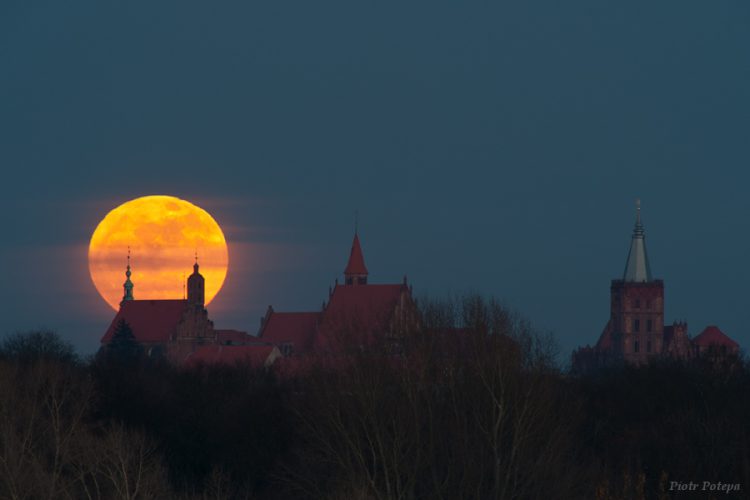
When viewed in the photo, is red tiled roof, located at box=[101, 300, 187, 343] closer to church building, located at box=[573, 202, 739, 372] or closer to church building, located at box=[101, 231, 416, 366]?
church building, located at box=[101, 231, 416, 366]

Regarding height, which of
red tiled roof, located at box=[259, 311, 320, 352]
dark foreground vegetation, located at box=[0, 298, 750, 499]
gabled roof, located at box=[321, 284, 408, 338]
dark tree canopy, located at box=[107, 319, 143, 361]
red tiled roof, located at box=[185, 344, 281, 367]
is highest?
gabled roof, located at box=[321, 284, 408, 338]

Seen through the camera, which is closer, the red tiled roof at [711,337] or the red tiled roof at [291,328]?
the red tiled roof at [291,328]

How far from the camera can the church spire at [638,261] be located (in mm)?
189125

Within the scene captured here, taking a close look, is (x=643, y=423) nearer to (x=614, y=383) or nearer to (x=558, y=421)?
(x=558, y=421)

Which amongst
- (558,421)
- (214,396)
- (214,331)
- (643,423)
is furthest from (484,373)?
(214,331)

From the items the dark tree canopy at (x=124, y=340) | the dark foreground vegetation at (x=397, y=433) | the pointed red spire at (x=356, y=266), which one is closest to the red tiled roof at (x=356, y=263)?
the pointed red spire at (x=356, y=266)

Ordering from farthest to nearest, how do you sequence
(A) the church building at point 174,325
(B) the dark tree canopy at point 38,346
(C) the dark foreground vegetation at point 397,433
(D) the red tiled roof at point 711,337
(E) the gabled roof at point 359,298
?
(D) the red tiled roof at point 711,337 → (A) the church building at point 174,325 → (E) the gabled roof at point 359,298 → (B) the dark tree canopy at point 38,346 → (C) the dark foreground vegetation at point 397,433

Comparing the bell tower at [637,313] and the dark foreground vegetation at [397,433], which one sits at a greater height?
the bell tower at [637,313]

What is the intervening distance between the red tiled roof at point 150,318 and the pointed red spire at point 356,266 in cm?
1558

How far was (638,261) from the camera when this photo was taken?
191m

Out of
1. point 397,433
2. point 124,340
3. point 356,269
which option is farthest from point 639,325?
point 397,433

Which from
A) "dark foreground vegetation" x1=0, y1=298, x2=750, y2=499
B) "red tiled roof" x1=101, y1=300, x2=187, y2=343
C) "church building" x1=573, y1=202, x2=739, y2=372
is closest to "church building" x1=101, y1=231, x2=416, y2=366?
"red tiled roof" x1=101, y1=300, x2=187, y2=343

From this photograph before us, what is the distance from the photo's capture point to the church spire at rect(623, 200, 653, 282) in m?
189

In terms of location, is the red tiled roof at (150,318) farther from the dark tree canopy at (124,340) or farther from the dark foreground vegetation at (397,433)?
the dark foreground vegetation at (397,433)
